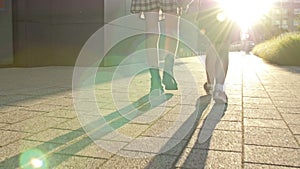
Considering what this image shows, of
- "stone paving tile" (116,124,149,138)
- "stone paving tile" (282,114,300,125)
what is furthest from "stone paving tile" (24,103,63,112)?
"stone paving tile" (282,114,300,125)

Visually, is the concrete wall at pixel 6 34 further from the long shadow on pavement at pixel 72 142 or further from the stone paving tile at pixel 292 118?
the stone paving tile at pixel 292 118

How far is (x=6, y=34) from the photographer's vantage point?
9.06 m

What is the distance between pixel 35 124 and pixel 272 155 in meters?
1.84

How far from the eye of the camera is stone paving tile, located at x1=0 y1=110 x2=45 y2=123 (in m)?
3.23

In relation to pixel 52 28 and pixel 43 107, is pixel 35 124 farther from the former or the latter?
pixel 52 28

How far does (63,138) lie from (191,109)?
1.58m

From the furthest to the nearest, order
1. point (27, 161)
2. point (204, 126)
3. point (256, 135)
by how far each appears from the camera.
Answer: point (204, 126) < point (256, 135) < point (27, 161)

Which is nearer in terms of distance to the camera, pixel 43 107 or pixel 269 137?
pixel 269 137

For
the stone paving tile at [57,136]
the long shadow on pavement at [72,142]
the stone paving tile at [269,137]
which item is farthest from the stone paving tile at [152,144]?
the stone paving tile at [269,137]

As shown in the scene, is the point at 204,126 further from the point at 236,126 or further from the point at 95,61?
the point at 95,61

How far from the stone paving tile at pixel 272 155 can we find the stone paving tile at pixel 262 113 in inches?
42.4

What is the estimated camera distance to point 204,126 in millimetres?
3133

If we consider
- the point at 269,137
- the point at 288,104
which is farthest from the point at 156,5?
the point at 269,137

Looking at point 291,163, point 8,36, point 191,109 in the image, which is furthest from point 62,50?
point 291,163
